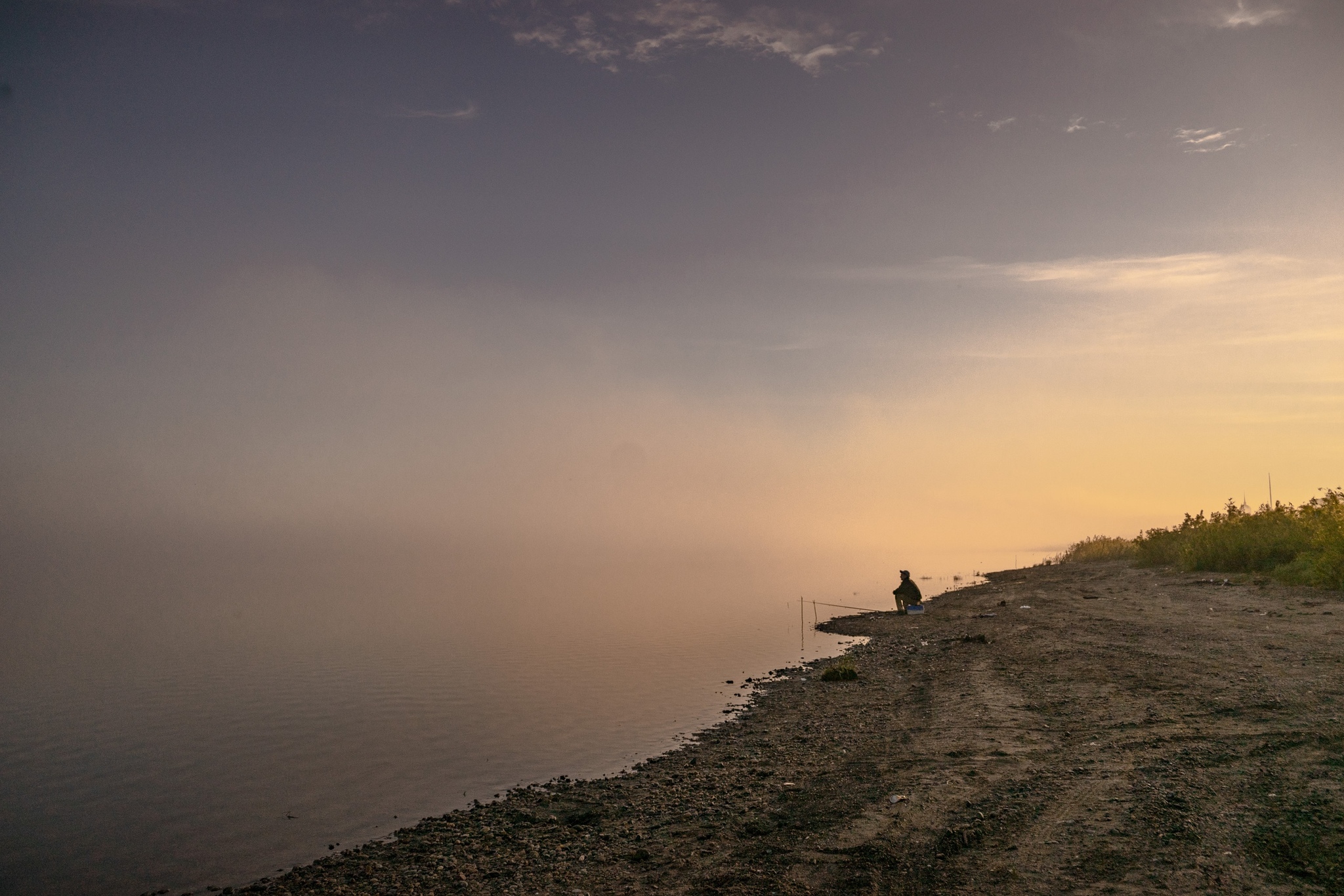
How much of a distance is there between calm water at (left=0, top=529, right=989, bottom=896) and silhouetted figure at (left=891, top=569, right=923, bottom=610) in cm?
560

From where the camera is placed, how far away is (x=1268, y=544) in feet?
121

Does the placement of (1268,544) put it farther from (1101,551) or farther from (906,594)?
(1101,551)

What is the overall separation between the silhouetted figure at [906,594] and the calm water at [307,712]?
560 cm

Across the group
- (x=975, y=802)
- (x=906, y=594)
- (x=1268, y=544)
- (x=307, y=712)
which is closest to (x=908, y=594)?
(x=906, y=594)

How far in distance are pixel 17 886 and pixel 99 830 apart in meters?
2.13

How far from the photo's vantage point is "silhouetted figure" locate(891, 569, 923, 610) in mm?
40844

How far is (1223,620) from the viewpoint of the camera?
2475cm

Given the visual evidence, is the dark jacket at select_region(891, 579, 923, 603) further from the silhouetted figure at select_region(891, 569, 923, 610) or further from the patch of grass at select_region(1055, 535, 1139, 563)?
the patch of grass at select_region(1055, 535, 1139, 563)

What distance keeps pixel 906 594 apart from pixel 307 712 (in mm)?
30837

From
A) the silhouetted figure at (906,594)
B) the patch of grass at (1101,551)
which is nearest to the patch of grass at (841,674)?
the silhouetted figure at (906,594)

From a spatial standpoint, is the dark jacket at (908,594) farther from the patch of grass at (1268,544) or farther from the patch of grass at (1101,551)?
the patch of grass at (1101,551)

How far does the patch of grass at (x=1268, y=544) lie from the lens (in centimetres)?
2923

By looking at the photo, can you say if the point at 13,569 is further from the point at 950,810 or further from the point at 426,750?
the point at 950,810

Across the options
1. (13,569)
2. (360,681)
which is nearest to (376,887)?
(360,681)
